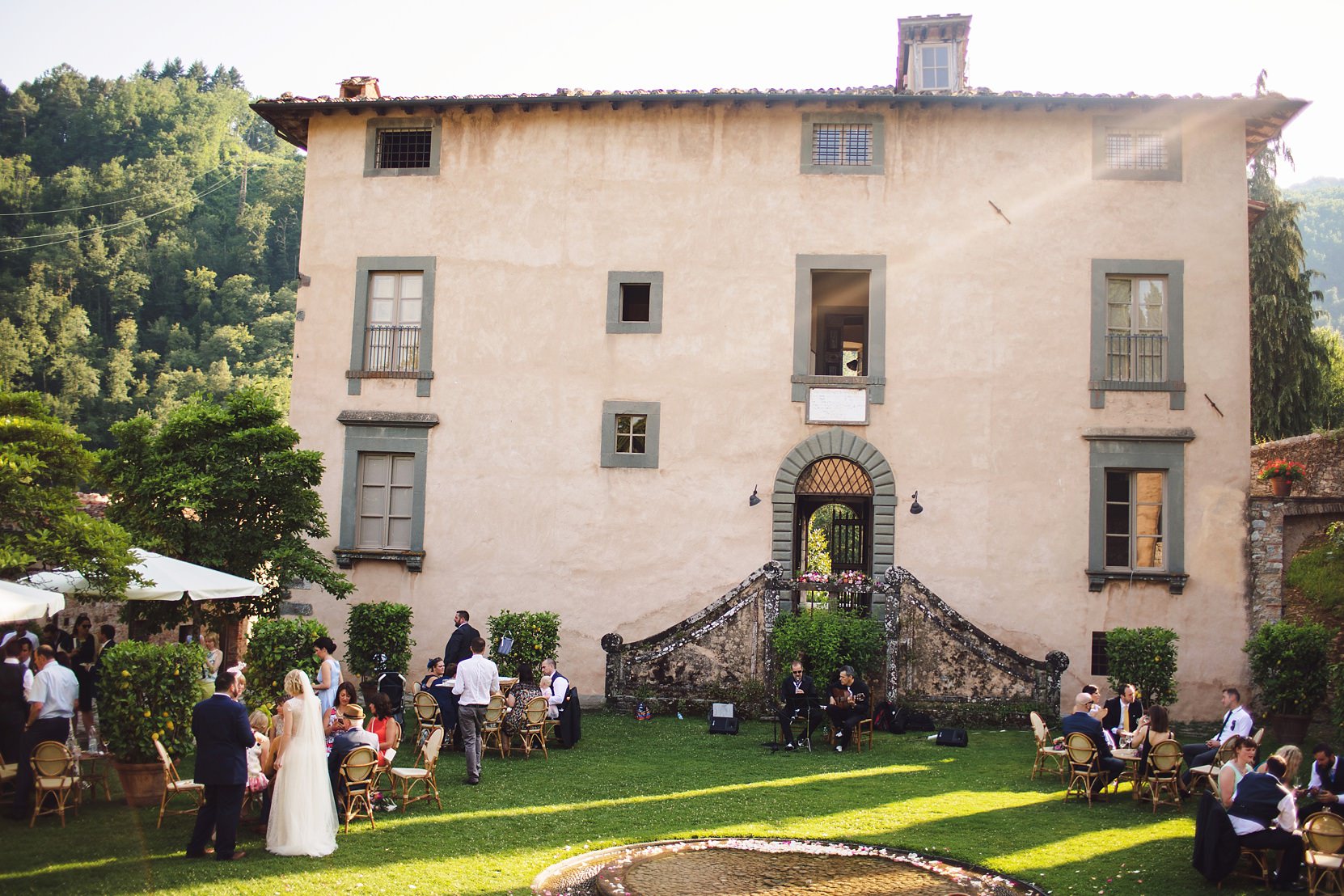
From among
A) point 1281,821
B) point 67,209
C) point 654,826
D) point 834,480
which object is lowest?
point 654,826

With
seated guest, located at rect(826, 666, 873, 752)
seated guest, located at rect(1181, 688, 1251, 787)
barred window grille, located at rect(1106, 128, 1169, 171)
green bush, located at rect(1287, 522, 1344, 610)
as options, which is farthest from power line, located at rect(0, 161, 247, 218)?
seated guest, located at rect(1181, 688, 1251, 787)

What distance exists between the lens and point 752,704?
17.9 meters

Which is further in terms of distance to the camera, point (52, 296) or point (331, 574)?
point (52, 296)

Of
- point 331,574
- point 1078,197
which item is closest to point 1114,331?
point 1078,197

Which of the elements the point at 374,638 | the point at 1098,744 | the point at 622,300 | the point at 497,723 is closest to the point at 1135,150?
the point at 622,300

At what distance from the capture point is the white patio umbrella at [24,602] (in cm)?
1095

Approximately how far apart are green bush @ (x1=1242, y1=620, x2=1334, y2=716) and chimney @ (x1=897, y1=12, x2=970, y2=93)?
10705 millimetres

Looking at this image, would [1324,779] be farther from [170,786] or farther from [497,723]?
[170,786]

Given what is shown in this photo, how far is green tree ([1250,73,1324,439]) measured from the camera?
97.2ft

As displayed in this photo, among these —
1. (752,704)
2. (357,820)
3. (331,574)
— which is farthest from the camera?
(752,704)

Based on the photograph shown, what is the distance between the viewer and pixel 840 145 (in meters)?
20.3

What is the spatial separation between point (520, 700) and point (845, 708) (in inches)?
177

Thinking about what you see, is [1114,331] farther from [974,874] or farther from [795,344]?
[974,874]

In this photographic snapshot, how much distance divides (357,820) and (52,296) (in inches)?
1983
